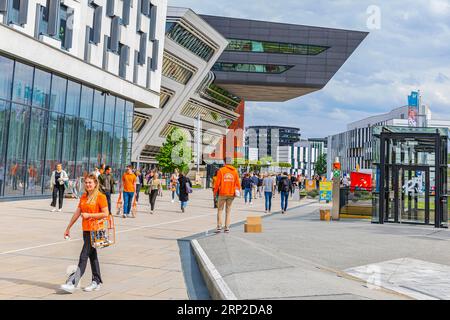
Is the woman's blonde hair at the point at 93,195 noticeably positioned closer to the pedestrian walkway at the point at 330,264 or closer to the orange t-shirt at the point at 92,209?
the orange t-shirt at the point at 92,209

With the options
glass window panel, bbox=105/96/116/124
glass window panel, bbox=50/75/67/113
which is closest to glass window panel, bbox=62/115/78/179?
glass window panel, bbox=50/75/67/113

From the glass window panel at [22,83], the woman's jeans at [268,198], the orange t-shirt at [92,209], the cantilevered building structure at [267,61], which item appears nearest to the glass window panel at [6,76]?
the glass window panel at [22,83]

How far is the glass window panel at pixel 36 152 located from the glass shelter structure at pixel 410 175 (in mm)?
16812

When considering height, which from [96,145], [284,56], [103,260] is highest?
[284,56]

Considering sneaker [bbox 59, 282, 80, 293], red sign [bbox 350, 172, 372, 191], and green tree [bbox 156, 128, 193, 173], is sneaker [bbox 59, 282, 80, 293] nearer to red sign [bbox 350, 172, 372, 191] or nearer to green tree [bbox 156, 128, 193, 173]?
red sign [bbox 350, 172, 372, 191]

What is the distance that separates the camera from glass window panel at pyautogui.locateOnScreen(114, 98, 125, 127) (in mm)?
33719

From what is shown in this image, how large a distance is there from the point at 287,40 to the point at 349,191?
67746mm

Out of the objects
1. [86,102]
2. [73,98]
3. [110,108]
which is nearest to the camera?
[73,98]

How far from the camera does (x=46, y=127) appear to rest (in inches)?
995

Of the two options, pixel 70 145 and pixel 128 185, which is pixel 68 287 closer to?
pixel 128 185

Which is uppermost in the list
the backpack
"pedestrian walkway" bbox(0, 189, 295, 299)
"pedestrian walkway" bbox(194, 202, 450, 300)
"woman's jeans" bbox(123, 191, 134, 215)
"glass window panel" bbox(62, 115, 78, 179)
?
"glass window panel" bbox(62, 115, 78, 179)

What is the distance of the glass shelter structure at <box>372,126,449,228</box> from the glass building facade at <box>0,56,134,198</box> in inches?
561

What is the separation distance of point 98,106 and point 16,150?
9.04 m

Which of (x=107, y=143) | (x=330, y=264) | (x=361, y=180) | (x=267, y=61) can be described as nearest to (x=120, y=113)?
(x=107, y=143)
